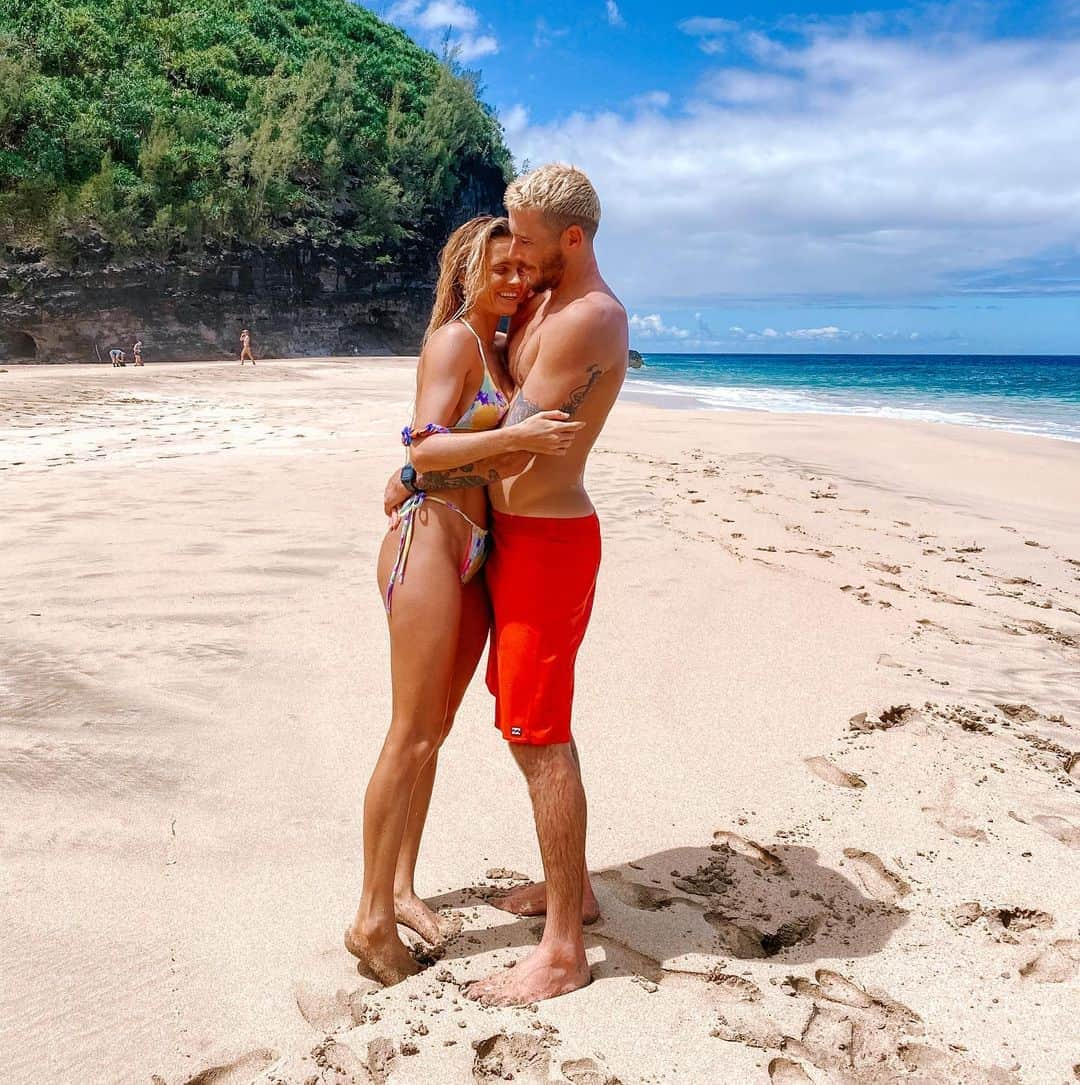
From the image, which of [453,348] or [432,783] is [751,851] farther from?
[453,348]

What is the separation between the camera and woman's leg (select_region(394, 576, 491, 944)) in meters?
2.49

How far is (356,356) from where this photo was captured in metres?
39.8

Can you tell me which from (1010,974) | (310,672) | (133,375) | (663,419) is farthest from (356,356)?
(1010,974)

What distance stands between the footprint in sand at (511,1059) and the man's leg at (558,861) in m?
0.18

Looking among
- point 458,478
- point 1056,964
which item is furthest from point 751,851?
point 458,478

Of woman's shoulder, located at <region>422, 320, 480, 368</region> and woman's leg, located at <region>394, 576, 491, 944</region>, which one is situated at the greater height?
woman's shoulder, located at <region>422, 320, 480, 368</region>

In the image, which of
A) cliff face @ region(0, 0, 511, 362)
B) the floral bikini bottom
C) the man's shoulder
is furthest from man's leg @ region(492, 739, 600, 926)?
cliff face @ region(0, 0, 511, 362)

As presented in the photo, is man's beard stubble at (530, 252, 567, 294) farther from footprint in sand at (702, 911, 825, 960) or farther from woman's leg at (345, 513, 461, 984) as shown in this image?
footprint in sand at (702, 911, 825, 960)

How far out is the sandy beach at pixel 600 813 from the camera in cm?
215

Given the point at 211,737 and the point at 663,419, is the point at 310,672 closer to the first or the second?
the point at 211,737

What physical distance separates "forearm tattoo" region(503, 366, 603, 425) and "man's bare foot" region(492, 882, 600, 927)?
4.47 feet

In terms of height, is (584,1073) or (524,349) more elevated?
(524,349)

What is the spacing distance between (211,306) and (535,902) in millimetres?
35413

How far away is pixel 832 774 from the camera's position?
354 centimetres
